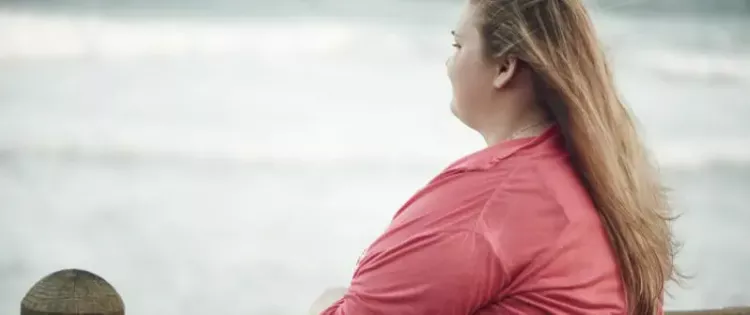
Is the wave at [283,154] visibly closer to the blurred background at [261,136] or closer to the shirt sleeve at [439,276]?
the blurred background at [261,136]

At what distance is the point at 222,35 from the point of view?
7547 millimetres

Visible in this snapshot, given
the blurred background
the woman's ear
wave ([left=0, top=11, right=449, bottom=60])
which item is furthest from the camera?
wave ([left=0, top=11, right=449, bottom=60])

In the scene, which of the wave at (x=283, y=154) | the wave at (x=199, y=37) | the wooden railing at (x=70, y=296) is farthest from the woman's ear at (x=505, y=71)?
the wave at (x=199, y=37)

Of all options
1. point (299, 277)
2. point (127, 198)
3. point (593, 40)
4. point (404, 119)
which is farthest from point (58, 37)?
point (593, 40)

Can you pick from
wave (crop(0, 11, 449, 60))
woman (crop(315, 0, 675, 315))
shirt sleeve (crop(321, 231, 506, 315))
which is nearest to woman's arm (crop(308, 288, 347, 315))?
woman (crop(315, 0, 675, 315))

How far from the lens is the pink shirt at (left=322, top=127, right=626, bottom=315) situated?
4.42 ft

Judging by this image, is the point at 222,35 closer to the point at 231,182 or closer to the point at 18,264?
the point at 231,182

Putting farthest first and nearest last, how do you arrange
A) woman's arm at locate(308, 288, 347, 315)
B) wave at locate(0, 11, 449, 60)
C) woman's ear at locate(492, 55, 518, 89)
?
wave at locate(0, 11, 449, 60) → woman's arm at locate(308, 288, 347, 315) → woman's ear at locate(492, 55, 518, 89)

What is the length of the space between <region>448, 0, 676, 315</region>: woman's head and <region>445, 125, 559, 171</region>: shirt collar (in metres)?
0.02

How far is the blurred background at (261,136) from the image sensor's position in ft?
17.6

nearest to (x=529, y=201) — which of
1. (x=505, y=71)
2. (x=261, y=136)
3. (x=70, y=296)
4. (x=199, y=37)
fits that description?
(x=505, y=71)

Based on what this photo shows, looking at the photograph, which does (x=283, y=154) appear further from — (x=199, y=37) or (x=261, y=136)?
(x=199, y=37)

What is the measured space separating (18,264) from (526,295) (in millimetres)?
4182

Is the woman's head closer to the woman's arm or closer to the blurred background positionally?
the woman's arm
